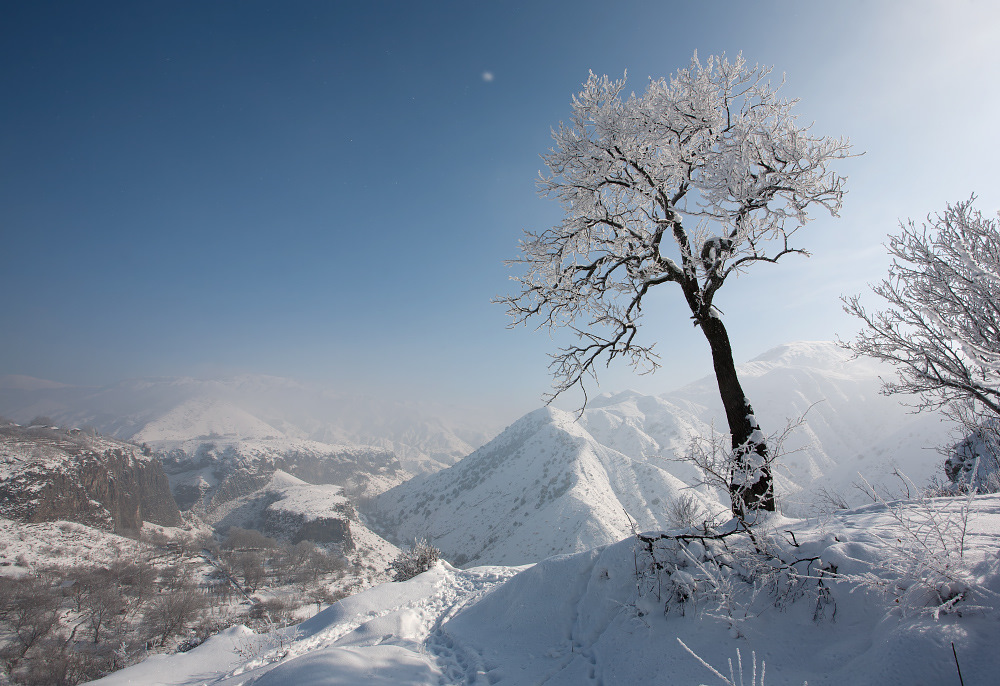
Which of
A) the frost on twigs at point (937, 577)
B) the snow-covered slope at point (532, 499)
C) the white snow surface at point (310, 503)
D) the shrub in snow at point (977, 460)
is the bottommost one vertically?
the snow-covered slope at point (532, 499)

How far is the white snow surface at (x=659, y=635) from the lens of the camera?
2219 mm

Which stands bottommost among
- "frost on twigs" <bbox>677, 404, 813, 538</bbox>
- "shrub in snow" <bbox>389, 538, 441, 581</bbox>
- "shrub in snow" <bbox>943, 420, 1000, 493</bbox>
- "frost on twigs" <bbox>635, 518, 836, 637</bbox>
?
"shrub in snow" <bbox>389, 538, 441, 581</bbox>

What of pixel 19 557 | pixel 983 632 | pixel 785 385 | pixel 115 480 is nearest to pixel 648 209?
pixel 983 632

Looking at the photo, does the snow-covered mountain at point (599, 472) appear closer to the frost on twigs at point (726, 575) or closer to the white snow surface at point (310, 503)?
the white snow surface at point (310, 503)

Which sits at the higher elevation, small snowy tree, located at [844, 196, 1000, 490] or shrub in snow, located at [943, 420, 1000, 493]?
small snowy tree, located at [844, 196, 1000, 490]

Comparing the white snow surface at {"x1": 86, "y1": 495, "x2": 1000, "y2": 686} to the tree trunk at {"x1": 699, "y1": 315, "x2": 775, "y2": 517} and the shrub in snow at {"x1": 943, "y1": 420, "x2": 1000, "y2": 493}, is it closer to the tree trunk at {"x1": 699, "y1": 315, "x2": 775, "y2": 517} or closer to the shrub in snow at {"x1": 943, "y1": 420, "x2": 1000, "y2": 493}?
the tree trunk at {"x1": 699, "y1": 315, "x2": 775, "y2": 517}

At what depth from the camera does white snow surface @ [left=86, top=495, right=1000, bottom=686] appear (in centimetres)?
222

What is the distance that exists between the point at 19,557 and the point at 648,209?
86313mm

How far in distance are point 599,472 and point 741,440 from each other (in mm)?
128369

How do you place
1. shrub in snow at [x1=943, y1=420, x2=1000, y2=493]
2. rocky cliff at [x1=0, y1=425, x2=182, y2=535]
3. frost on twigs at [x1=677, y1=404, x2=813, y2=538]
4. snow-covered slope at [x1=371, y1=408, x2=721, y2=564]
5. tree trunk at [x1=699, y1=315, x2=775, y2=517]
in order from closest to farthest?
frost on twigs at [x1=677, y1=404, x2=813, y2=538] → tree trunk at [x1=699, y1=315, x2=775, y2=517] → shrub in snow at [x1=943, y1=420, x2=1000, y2=493] → rocky cliff at [x1=0, y1=425, x2=182, y2=535] → snow-covered slope at [x1=371, y1=408, x2=721, y2=564]

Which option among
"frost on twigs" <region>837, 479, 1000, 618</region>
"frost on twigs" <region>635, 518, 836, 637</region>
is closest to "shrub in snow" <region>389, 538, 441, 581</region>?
"frost on twigs" <region>635, 518, 836, 637</region>

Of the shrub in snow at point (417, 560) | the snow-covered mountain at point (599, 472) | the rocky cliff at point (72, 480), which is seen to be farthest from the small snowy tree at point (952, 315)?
the rocky cliff at point (72, 480)

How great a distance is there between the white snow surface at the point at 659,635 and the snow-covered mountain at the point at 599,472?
2868 inches

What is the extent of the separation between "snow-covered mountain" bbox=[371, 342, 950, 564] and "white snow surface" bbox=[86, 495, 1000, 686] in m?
72.9
